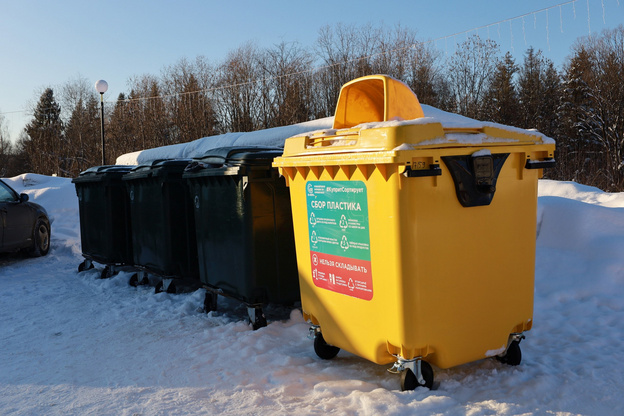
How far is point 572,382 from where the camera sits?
3.18m

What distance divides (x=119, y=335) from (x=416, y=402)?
2.87 meters

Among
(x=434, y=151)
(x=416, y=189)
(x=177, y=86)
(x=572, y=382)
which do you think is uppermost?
(x=177, y=86)

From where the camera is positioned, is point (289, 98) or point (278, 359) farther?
point (289, 98)

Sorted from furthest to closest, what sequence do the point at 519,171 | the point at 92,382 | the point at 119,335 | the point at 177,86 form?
the point at 177,86 → the point at 119,335 → the point at 92,382 → the point at 519,171

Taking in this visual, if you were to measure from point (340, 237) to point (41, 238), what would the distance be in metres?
7.96

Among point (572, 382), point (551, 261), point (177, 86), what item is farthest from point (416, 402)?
point (177, 86)

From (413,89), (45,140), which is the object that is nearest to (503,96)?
(413,89)

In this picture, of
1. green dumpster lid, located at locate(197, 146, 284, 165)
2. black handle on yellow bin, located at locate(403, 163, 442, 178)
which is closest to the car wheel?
green dumpster lid, located at locate(197, 146, 284, 165)

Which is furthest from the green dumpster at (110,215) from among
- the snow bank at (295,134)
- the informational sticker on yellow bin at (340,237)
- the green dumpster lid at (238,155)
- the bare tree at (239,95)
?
the bare tree at (239,95)

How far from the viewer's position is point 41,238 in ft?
31.4

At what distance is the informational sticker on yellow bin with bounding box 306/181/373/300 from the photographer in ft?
10.7

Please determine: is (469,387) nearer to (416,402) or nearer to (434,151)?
(416,402)

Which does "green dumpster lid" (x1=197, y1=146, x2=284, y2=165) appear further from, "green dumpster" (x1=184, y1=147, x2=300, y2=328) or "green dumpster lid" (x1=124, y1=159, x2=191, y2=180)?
"green dumpster lid" (x1=124, y1=159, x2=191, y2=180)

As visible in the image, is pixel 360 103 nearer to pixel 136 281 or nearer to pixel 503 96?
pixel 136 281
